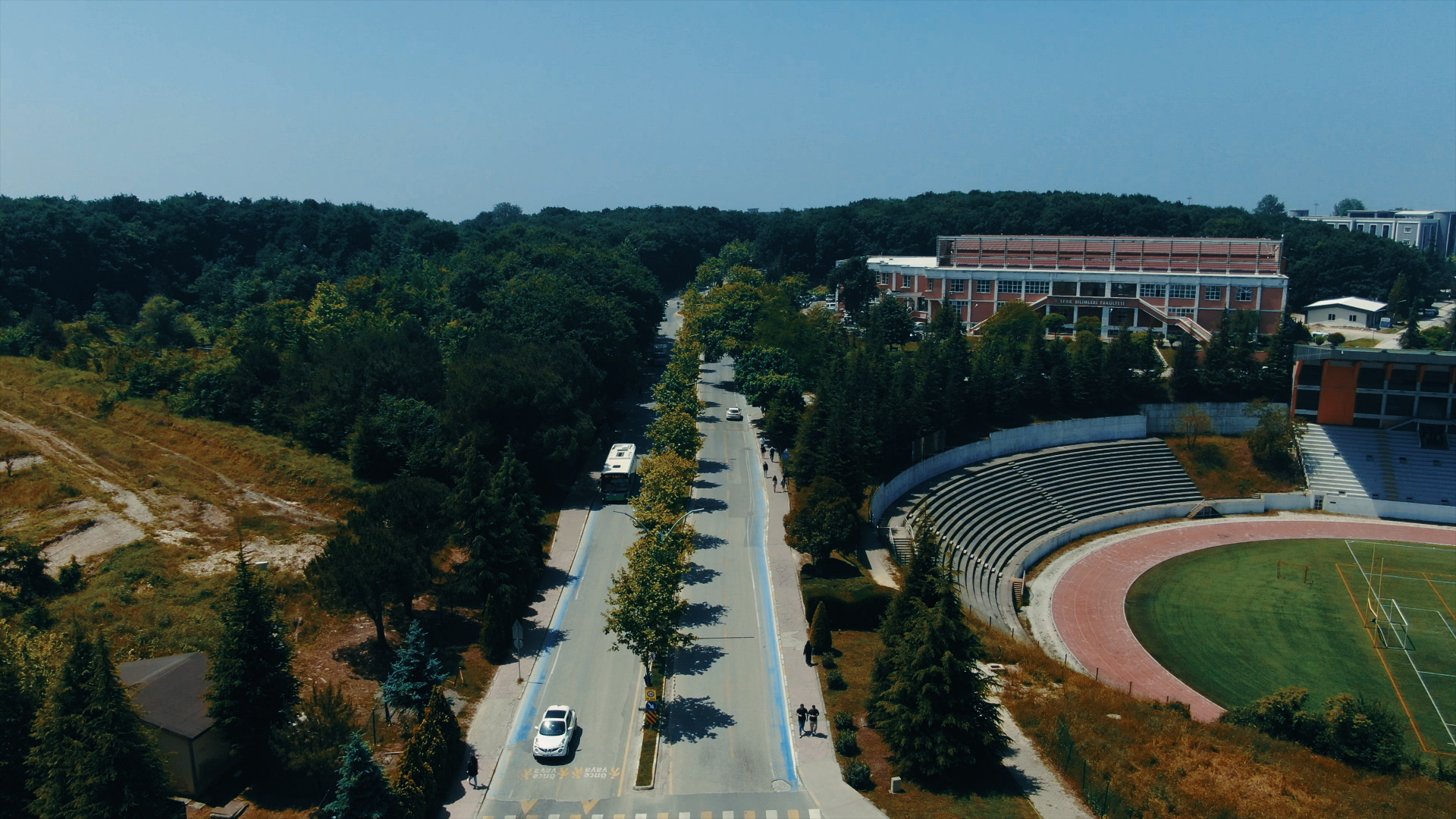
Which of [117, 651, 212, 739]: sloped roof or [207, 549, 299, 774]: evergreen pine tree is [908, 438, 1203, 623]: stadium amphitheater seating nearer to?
[207, 549, 299, 774]: evergreen pine tree

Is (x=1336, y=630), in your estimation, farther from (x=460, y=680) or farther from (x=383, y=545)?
(x=383, y=545)

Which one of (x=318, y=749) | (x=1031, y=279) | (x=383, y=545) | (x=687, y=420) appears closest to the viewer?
(x=318, y=749)

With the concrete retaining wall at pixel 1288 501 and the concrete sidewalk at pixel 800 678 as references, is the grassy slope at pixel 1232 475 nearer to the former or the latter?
the concrete retaining wall at pixel 1288 501

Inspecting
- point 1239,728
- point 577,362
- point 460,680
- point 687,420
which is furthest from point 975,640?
point 577,362

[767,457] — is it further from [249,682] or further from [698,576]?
[249,682]

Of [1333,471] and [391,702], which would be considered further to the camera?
[1333,471]

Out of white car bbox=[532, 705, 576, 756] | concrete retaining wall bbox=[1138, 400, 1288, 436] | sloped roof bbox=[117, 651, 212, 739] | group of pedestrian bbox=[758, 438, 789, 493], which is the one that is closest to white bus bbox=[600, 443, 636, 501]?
group of pedestrian bbox=[758, 438, 789, 493]

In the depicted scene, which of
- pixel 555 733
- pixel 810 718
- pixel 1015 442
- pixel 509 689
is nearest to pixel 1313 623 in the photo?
pixel 1015 442
